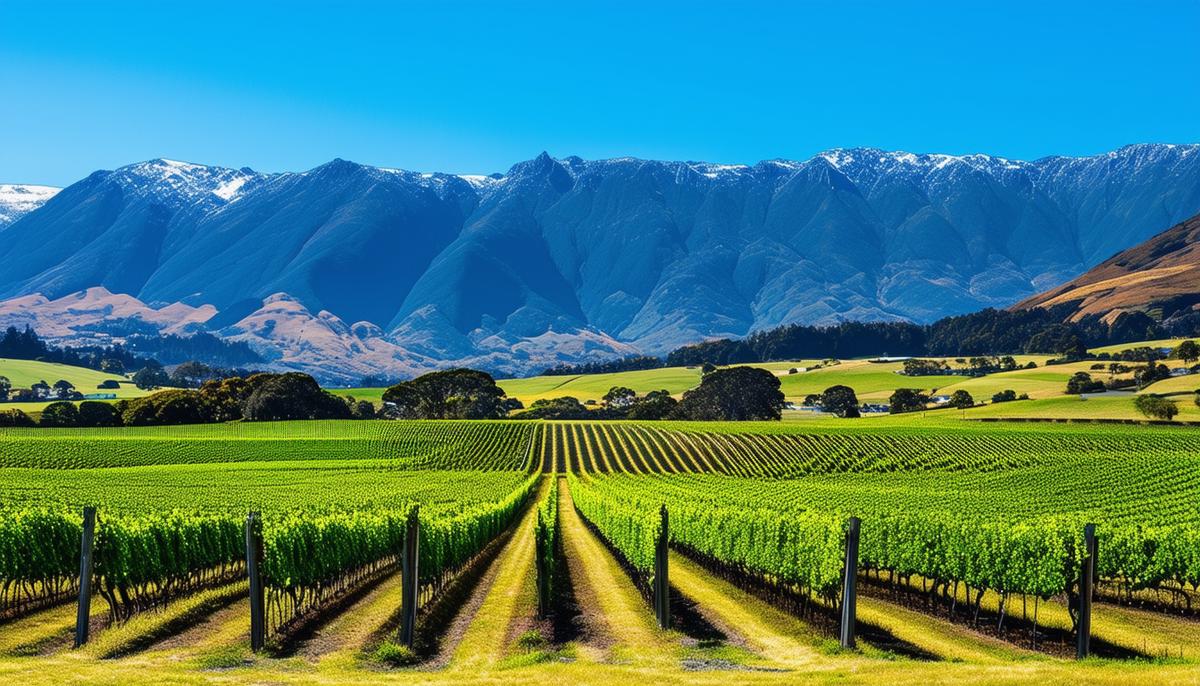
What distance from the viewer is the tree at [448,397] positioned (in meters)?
190

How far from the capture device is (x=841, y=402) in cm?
19450

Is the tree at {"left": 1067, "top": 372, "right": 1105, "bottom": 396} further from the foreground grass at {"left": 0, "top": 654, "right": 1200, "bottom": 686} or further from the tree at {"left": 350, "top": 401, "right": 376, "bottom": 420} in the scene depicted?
the foreground grass at {"left": 0, "top": 654, "right": 1200, "bottom": 686}

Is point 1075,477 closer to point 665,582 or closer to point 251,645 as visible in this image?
point 665,582

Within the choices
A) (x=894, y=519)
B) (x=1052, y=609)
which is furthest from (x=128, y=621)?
(x=1052, y=609)

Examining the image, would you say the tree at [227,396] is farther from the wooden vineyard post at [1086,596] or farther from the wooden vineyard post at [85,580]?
the wooden vineyard post at [1086,596]

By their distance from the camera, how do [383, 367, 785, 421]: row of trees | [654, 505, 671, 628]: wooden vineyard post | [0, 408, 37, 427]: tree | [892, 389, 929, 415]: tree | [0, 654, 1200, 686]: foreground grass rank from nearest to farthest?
[0, 654, 1200, 686]: foreground grass → [654, 505, 671, 628]: wooden vineyard post → [0, 408, 37, 427]: tree → [383, 367, 785, 421]: row of trees → [892, 389, 929, 415]: tree

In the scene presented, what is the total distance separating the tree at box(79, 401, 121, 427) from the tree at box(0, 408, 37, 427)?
699cm

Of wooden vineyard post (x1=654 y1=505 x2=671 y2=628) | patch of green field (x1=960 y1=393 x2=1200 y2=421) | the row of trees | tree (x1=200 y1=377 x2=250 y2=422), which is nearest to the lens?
wooden vineyard post (x1=654 y1=505 x2=671 y2=628)

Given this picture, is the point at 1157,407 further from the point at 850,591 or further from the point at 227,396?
the point at 850,591

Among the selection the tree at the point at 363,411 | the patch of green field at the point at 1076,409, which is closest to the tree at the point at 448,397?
the tree at the point at 363,411

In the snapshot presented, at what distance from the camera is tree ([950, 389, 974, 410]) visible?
593ft

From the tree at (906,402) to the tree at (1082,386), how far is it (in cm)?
2430

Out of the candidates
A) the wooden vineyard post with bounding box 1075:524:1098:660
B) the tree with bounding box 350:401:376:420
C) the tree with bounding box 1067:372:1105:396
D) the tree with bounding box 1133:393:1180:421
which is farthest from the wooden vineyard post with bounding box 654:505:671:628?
the tree with bounding box 350:401:376:420

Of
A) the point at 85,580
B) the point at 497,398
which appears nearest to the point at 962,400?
the point at 497,398
